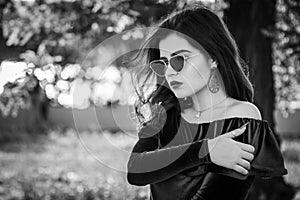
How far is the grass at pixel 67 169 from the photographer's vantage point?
6.43 m

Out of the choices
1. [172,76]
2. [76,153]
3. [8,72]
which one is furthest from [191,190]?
[76,153]

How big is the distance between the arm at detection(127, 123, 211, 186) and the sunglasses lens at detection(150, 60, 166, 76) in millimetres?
179

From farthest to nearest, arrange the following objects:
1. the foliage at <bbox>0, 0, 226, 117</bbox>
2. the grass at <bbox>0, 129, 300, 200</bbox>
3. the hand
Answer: the grass at <bbox>0, 129, 300, 200</bbox> < the foliage at <bbox>0, 0, 226, 117</bbox> < the hand

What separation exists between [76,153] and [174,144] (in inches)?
367

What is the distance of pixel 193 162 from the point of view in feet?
5.48

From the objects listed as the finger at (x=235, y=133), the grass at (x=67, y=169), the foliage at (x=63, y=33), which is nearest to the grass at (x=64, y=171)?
the grass at (x=67, y=169)

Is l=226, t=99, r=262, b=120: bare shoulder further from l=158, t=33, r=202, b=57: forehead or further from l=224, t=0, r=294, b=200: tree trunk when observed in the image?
l=224, t=0, r=294, b=200: tree trunk

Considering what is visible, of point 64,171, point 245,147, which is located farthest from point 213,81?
point 64,171

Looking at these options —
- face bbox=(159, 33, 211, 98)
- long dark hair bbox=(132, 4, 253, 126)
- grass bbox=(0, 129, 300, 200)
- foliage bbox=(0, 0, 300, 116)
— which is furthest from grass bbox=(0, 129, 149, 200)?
face bbox=(159, 33, 211, 98)

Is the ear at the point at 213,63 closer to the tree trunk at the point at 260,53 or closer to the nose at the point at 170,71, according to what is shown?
the nose at the point at 170,71

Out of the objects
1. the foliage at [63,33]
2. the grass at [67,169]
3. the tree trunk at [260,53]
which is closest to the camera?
the foliage at [63,33]

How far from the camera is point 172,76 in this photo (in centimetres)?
179

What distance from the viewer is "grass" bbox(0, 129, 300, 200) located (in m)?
6.43

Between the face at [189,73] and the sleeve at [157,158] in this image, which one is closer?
the sleeve at [157,158]
